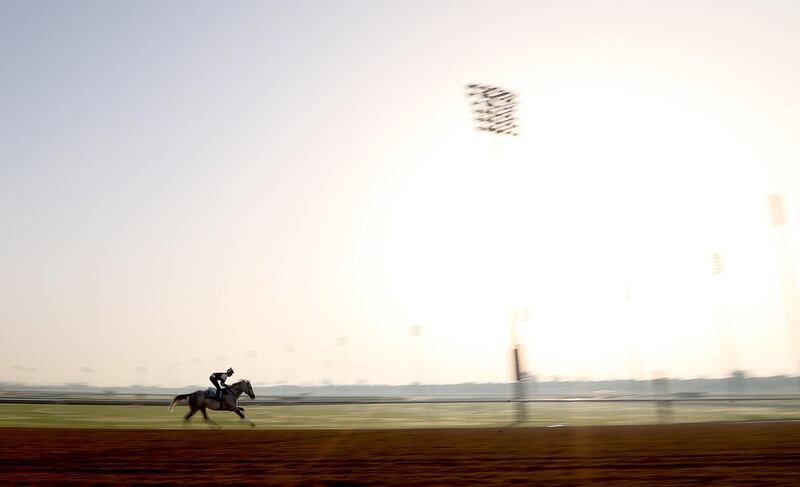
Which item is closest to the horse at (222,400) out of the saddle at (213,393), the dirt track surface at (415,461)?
the saddle at (213,393)

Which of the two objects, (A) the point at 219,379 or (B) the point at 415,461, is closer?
(B) the point at 415,461

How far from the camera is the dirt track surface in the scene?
36.4 ft

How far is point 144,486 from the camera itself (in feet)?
34.8

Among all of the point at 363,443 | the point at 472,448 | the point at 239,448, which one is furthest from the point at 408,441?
the point at 239,448

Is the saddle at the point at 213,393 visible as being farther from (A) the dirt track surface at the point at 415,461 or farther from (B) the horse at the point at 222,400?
(A) the dirt track surface at the point at 415,461

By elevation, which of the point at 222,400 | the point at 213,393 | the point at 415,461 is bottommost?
the point at 415,461

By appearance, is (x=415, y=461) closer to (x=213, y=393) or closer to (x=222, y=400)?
(x=222, y=400)

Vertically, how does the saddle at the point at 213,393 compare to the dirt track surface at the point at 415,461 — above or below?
above

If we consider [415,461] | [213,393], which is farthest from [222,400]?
[415,461]

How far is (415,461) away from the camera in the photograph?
46.4 feet

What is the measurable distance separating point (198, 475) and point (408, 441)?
966cm

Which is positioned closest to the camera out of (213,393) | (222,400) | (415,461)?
(415,461)

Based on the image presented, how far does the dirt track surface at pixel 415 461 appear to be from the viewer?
11086mm

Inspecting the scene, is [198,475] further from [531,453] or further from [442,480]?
[531,453]
